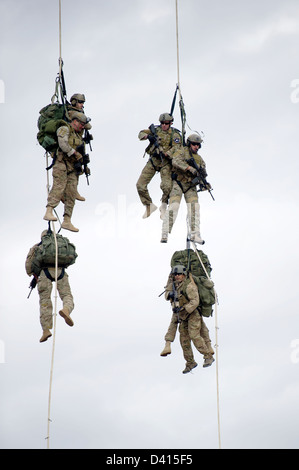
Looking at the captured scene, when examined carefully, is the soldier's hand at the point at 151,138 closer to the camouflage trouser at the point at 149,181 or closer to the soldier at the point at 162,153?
the soldier at the point at 162,153

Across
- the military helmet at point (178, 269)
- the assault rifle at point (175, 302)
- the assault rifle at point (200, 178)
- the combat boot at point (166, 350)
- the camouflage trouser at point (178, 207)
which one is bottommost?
the combat boot at point (166, 350)

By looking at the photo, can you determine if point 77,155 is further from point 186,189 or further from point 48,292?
point 48,292

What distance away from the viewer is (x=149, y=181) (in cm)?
5716

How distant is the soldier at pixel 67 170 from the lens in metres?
55.6

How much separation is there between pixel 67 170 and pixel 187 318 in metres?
4.39

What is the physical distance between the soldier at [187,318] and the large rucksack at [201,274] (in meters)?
0.19

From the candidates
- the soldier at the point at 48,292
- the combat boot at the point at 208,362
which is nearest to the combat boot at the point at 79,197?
the soldier at the point at 48,292

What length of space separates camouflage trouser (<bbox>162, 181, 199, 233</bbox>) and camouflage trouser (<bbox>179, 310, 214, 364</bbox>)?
218 centimetres

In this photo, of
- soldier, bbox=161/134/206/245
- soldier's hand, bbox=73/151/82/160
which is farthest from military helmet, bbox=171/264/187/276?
soldier's hand, bbox=73/151/82/160
